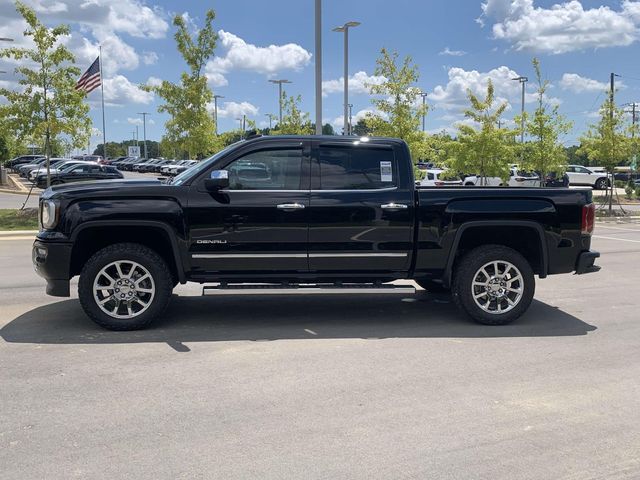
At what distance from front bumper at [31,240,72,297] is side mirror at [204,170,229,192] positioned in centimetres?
142

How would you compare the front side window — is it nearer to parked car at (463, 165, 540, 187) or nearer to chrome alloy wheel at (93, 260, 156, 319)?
chrome alloy wheel at (93, 260, 156, 319)

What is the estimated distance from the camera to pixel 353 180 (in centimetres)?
636

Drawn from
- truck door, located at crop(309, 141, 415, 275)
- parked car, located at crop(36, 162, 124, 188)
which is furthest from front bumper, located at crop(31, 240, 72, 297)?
parked car, located at crop(36, 162, 124, 188)

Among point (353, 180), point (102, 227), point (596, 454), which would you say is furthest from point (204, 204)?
point (596, 454)

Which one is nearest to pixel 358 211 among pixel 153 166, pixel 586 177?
pixel 586 177

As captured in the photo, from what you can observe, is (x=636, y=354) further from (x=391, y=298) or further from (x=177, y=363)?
(x=177, y=363)

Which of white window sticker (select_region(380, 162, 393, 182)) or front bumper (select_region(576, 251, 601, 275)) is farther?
front bumper (select_region(576, 251, 601, 275))

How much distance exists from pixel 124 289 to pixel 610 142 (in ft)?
74.2

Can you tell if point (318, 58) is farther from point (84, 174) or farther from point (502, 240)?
point (84, 174)

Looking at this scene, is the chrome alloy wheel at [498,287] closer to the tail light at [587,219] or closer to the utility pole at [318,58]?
the tail light at [587,219]

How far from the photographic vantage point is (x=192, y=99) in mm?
24297

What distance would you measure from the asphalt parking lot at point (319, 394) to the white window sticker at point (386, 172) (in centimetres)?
151

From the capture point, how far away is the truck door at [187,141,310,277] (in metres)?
6.06

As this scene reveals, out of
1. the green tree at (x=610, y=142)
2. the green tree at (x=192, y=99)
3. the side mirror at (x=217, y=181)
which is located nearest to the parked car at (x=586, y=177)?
the green tree at (x=610, y=142)
